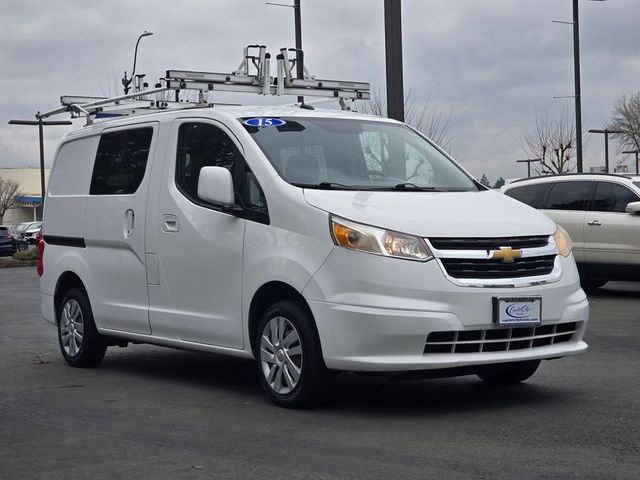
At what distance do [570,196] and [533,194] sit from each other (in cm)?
68

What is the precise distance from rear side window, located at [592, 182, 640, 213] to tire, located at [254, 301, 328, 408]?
9.96 meters

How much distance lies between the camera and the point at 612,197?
1677 cm

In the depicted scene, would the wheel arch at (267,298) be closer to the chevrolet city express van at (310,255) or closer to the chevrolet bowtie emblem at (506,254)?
the chevrolet city express van at (310,255)

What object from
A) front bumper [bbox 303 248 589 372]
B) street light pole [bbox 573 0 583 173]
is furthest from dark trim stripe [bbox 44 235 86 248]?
street light pole [bbox 573 0 583 173]

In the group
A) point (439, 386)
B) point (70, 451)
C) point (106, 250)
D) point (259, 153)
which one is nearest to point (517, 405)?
point (439, 386)

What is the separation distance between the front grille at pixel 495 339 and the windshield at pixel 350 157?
1283 millimetres

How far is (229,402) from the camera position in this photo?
314 inches

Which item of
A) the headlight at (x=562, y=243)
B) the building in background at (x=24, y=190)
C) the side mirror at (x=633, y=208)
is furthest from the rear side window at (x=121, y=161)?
the building in background at (x=24, y=190)

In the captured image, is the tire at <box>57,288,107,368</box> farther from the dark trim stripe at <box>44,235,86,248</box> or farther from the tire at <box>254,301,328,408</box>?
the tire at <box>254,301,328,408</box>

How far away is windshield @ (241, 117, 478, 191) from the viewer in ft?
26.3

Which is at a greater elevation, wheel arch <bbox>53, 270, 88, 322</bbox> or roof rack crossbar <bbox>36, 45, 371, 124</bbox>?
roof rack crossbar <bbox>36, 45, 371, 124</bbox>

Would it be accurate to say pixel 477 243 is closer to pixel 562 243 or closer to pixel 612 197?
pixel 562 243

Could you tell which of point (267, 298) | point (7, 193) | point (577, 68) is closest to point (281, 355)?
point (267, 298)

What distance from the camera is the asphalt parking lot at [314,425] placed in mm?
5836
